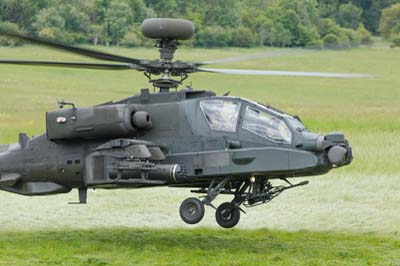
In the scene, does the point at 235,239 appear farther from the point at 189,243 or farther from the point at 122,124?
the point at 122,124

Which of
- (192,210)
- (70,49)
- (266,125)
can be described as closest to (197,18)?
(266,125)

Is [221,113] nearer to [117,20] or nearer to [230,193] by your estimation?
[230,193]

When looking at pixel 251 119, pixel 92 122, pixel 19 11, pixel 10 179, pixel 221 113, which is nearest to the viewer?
pixel 251 119

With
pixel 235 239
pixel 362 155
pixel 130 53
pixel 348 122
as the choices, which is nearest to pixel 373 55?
pixel 130 53

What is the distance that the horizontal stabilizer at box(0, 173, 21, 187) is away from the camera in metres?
18.3

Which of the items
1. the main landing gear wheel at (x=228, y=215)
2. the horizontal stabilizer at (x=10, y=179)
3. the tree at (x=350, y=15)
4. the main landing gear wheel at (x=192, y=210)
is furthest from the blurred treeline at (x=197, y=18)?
the main landing gear wheel at (x=192, y=210)

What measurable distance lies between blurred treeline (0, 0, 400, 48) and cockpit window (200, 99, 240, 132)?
19.4m

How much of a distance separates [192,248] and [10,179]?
11.4 feet

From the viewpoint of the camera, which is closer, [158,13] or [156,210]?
[156,210]

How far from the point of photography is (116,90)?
2223 inches

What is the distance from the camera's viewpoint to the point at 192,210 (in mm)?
16406

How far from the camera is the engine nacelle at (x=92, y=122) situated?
16.9 meters

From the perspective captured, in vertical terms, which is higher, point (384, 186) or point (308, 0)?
point (308, 0)

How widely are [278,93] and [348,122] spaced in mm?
17727
